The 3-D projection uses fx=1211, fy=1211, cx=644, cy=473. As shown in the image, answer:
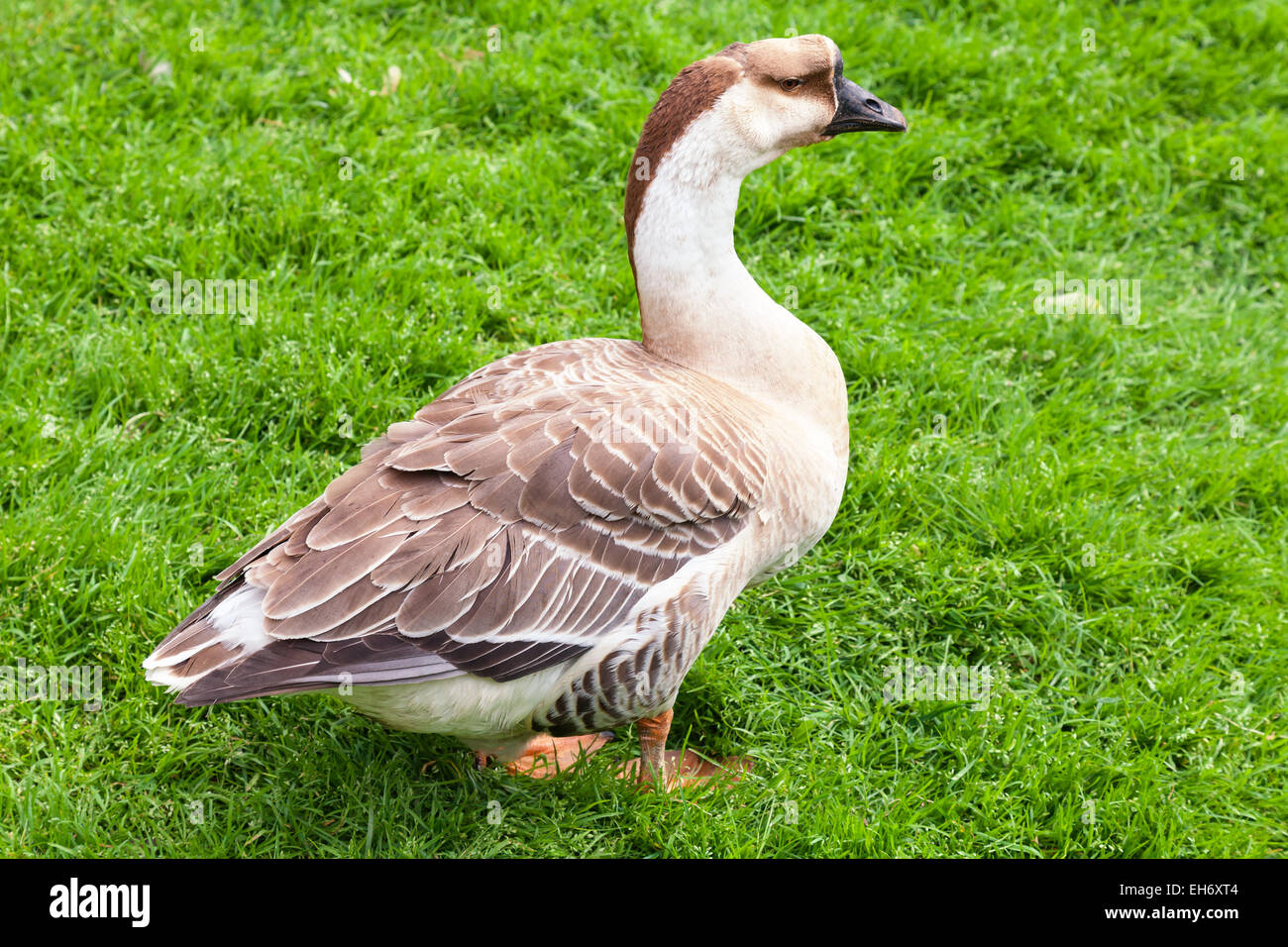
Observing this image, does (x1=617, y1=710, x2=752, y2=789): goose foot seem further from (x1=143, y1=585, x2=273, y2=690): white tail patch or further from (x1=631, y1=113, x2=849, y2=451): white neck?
(x1=143, y1=585, x2=273, y2=690): white tail patch

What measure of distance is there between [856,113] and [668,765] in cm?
204

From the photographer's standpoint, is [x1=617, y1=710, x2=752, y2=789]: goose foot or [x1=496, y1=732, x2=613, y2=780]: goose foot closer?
[x1=617, y1=710, x2=752, y2=789]: goose foot

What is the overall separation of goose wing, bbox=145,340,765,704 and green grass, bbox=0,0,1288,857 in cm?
69

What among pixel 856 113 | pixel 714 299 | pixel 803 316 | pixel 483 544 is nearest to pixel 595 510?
pixel 483 544

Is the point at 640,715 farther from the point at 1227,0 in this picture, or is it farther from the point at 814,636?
the point at 1227,0

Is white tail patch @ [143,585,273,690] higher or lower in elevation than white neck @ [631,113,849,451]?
lower

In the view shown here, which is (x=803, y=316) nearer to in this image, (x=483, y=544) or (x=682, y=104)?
(x=682, y=104)

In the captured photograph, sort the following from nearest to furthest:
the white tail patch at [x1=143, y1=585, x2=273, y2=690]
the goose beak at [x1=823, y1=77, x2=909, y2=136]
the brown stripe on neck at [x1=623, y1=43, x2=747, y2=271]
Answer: the white tail patch at [x1=143, y1=585, x2=273, y2=690] < the brown stripe on neck at [x1=623, y1=43, x2=747, y2=271] < the goose beak at [x1=823, y1=77, x2=909, y2=136]

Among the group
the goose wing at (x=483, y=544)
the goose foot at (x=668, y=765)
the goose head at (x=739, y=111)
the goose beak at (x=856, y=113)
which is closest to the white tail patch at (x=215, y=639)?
the goose wing at (x=483, y=544)

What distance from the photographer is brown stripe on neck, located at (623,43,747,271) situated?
3.34 metres

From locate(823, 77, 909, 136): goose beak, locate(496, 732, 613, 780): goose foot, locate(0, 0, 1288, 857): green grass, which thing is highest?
locate(823, 77, 909, 136): goose beak

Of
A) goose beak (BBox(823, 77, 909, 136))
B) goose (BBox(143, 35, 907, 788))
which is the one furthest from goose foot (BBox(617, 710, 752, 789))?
goose beak (BBox(823, 77, 909, 136))

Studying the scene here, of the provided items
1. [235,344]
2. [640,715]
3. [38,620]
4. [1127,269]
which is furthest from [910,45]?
[38,620]

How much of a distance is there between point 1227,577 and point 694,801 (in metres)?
2.15
